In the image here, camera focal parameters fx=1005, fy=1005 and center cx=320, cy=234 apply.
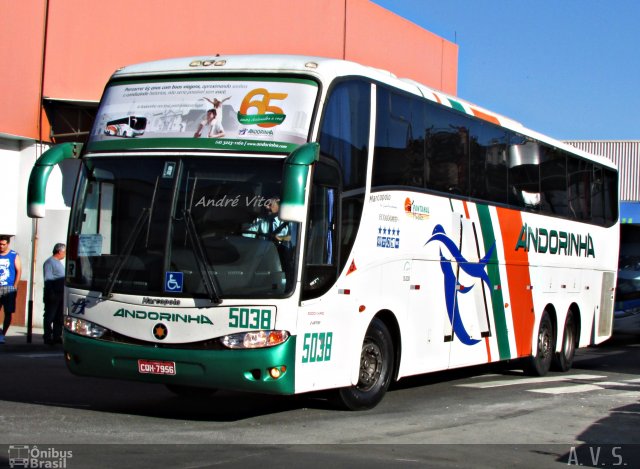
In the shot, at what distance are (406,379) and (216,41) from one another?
495 inches

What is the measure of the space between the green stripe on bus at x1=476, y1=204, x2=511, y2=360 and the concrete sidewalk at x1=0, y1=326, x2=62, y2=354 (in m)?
8.13

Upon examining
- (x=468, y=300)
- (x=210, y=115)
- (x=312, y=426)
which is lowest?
(x=312, y=426)

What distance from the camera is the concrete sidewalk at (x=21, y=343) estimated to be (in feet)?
57.8

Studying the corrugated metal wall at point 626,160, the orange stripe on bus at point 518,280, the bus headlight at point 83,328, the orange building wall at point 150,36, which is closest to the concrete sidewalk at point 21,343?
the orange building wall at point 150,36

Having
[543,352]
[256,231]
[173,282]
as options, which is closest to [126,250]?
[173,282]

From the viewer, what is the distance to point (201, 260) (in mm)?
9469

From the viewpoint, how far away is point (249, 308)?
933 centimetres

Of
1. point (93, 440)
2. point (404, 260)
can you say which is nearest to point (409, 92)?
point (404, 260)

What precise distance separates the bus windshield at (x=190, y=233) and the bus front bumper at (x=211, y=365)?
0.53 m

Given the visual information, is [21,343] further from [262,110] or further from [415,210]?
[262,110]

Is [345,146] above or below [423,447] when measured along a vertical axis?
above

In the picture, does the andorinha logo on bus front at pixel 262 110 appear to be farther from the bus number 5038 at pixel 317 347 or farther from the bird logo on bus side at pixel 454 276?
the bird logo on bus side at pixel 454 276

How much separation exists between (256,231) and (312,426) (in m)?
2.04

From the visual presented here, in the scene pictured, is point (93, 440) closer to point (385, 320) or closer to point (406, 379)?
point (385, 320)
